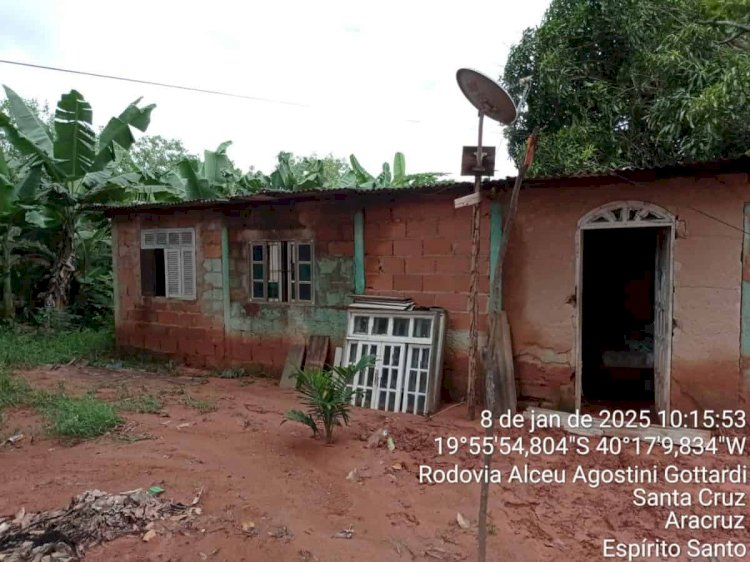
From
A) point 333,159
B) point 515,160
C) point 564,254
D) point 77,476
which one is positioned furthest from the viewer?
point 333,159

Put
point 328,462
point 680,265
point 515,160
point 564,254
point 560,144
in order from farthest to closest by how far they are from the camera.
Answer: point 515,160 < point 560,144 < point 564,254 < point 680,265 < point 328,462

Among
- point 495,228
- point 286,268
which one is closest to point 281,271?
point 286,268

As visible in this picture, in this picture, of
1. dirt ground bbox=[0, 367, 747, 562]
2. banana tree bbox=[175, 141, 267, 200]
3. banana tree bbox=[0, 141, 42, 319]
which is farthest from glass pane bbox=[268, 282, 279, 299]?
banana tree bbox=[0, 141, 42, 319]

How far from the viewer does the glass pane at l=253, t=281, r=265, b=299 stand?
701cm

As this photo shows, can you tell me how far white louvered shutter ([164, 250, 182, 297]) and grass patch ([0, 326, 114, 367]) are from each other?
180 centimetres

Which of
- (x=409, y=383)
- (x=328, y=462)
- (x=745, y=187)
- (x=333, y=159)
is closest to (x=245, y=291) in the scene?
(x=409, y=383)

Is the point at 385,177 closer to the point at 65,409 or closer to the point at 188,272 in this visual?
the point at 188,272

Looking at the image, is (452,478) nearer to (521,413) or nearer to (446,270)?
(521,413)

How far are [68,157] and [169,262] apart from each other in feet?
7.81

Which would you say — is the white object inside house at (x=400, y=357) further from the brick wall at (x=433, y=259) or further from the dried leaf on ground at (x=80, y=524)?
the dried leaf on ground at (x=80, y=524)

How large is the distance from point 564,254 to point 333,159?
2393cm

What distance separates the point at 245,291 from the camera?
7113 millimetres

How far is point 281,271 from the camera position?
22.5ft

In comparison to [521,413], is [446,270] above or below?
above
